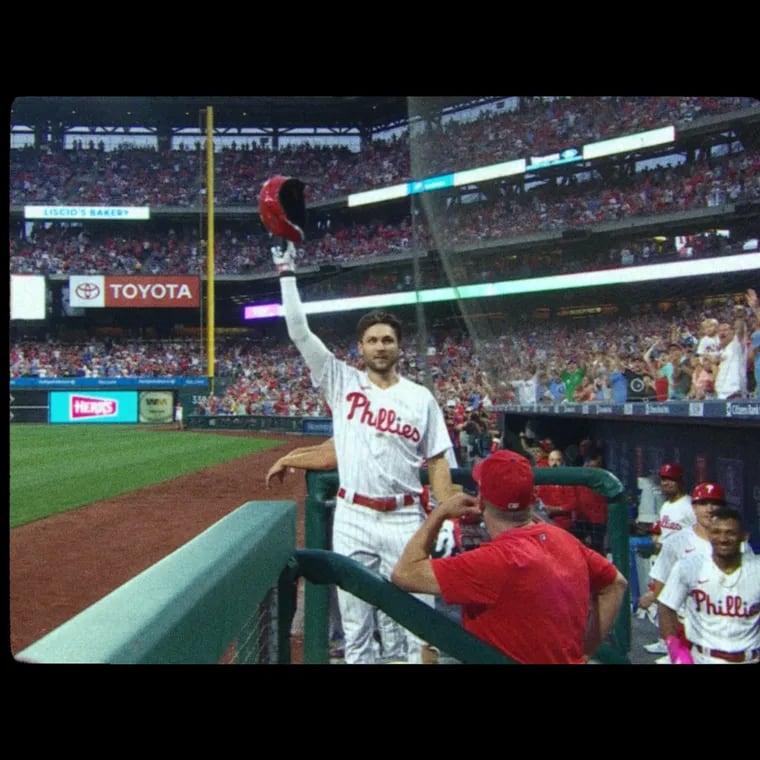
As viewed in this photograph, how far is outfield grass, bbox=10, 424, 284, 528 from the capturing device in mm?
7410

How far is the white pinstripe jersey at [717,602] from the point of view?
2.41 metres

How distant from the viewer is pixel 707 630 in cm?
242

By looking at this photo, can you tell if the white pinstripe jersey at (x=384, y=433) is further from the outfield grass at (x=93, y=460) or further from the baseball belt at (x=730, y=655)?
the outfield grass at (x=93, y=460)

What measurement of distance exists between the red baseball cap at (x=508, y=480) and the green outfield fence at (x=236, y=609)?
29 cm

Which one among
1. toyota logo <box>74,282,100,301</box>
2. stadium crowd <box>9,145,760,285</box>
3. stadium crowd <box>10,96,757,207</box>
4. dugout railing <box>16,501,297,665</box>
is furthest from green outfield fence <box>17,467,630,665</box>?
toyota logo <box>74,282,100,301</box>

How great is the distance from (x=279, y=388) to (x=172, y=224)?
122 inches

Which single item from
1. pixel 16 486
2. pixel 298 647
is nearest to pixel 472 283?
pixel 298 647

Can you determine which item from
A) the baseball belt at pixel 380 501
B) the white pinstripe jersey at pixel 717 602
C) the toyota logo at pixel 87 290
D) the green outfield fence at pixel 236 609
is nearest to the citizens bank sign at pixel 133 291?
the toyota logo at pixel 87 290

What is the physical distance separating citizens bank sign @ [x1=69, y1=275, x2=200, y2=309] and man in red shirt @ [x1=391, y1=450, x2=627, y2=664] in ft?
28.5

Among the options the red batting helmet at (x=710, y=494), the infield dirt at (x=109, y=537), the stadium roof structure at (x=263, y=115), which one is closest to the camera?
the red batting helmet at (x=710, y=494)

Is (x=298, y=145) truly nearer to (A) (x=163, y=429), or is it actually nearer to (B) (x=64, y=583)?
(B) (x=64, y=583)

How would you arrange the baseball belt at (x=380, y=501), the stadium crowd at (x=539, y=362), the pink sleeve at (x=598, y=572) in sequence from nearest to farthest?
the pink sleeve at (x=598, y=572) → the baseball belt at (x=380, y=501) → the stadium crowd at (x=539, y=362)

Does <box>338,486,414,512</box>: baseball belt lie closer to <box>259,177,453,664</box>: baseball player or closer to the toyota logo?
<box>259,177,453,664</box>: baseball player

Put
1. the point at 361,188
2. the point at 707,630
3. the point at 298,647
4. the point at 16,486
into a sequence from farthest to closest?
the point at 361,188 → the point at 16,486 → the point at 707,630 → the point at 298,647
